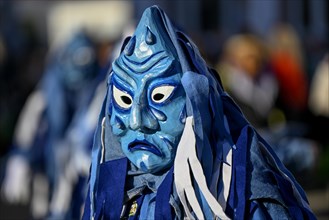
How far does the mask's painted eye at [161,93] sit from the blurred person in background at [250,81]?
16.1 feet

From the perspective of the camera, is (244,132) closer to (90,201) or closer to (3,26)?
(90,201)

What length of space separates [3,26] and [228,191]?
56.0ft

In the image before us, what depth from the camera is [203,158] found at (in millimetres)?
3846

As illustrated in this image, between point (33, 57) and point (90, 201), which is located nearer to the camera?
point (90, 201)

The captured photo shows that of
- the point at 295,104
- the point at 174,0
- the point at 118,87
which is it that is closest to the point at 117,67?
the point at 118,87

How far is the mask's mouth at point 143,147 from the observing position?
3.87 meters

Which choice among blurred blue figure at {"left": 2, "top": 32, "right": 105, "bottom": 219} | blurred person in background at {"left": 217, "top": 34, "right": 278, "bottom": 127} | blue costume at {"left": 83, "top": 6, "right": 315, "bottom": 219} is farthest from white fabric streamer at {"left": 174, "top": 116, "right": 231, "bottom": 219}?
blurred person in background at {"left": 217, "top": 34, "right": 278, "bottom": 127}

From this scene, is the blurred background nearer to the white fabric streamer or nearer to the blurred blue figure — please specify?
the blurred blue figure

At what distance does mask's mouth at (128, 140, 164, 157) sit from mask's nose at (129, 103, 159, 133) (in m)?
0.04

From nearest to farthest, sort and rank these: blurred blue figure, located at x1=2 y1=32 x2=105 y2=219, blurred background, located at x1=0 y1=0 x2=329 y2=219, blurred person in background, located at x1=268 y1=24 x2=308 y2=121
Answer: blurred background, located at x1=0 y1=0 x2=329 y2=219
blurred blue figure, located at x1=2 y1=32 x2=105 y2=219
blurred person in background, located at x1=268 y1=24 x2=308 y2=121

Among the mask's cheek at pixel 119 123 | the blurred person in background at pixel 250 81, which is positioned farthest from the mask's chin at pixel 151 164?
the blurred person in background at pixel 250 81

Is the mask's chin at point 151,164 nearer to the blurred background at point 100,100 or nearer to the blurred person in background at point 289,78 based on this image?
the blurred background at point 100,100

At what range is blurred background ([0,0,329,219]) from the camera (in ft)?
26.2

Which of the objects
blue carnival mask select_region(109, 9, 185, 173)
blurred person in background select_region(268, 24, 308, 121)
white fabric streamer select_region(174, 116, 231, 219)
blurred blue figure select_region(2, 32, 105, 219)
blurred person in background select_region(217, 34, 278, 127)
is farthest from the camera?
blurred person in background select_region(268, 24, 308, 121)
